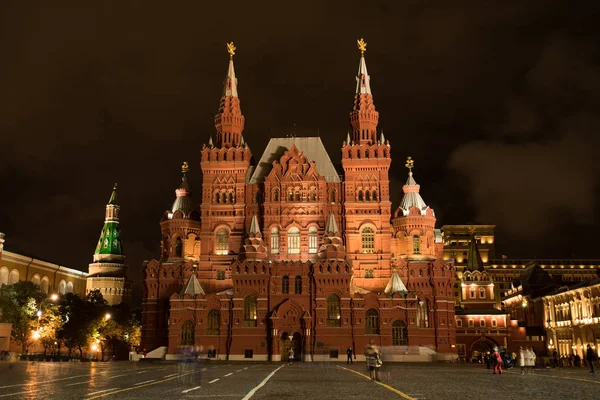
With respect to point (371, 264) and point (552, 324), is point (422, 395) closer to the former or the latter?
point (371, 264)

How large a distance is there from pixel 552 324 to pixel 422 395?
83725mm

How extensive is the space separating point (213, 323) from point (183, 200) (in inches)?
806

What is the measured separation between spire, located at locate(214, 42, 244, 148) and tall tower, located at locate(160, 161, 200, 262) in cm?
1030

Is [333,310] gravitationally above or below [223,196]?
below

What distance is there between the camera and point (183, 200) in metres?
86.2

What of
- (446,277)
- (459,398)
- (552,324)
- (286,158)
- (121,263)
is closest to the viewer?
(459,398)

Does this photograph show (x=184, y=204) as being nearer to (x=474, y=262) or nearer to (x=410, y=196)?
(x=410, y=196)

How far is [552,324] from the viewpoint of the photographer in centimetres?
9412

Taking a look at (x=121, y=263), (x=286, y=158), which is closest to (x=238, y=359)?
(x=286, y=158)

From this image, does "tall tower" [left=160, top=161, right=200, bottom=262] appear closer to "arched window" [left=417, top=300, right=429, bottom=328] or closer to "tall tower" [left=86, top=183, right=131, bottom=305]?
"arched window" [left=417, top=300, right=429, bottom=328]

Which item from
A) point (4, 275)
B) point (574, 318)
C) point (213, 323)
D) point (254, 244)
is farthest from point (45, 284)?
point (574, 318)

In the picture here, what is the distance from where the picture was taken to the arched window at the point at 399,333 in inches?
2815

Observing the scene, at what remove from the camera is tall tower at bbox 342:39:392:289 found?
77.1m

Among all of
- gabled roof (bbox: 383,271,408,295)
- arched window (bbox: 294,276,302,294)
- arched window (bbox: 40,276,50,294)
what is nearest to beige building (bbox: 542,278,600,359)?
gabled roof (bbox: 383,271,408,295)
